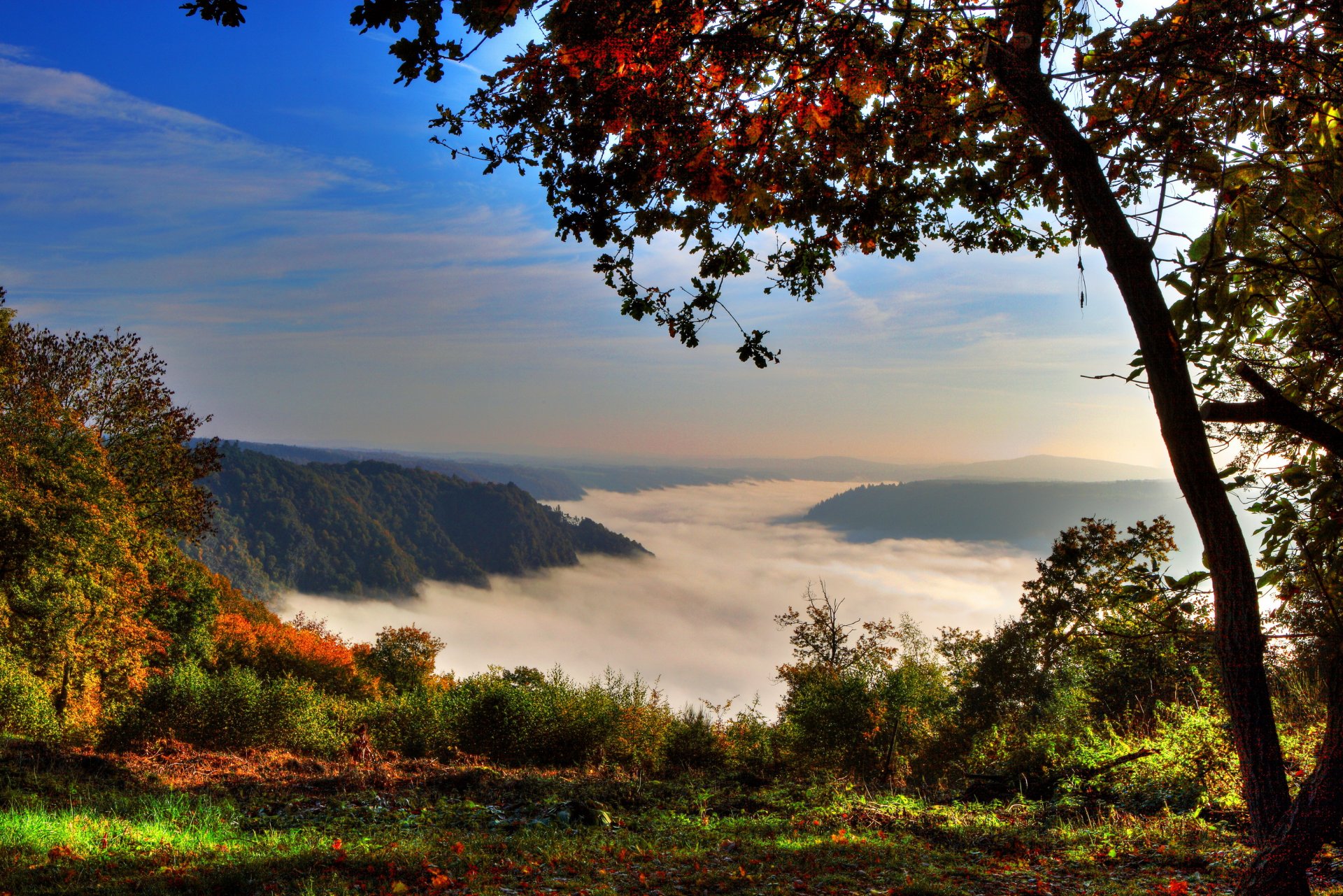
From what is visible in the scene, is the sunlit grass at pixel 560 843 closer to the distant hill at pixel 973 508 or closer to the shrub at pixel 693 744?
the shrub at pixel 693 744

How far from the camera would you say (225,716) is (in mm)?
15680

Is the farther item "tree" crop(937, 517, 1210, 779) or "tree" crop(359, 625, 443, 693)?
"tree" crop(359, 625, 443, 693)

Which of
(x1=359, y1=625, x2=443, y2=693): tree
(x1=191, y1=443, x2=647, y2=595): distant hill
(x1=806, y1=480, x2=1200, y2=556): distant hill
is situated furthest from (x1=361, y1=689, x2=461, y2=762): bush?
(x1=191, y1=443, x2=647, y2=595): distant hill

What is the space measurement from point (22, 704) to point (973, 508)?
425ft

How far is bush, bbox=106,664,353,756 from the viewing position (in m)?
15.5

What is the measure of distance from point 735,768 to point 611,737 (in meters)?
2.66

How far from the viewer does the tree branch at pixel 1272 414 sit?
134 inches

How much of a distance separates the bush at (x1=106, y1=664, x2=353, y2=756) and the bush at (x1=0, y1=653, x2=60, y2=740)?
1232 millimetres

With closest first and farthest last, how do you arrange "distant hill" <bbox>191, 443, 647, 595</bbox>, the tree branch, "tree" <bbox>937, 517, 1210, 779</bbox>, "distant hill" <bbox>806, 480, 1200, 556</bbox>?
1. the tree branch
2. "tree" <bbox>937, 517, 1210, 779</bbox>
3. "distant hill" <bbox>806, 480, 1200, 556</bbox>
4. "distant hill" <bbox>191, 443, 647, 595</bbox>

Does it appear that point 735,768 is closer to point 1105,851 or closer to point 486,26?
point 1105,851

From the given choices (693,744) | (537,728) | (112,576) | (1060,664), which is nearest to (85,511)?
(112,576)

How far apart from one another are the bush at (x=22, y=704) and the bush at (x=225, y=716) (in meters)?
1.23

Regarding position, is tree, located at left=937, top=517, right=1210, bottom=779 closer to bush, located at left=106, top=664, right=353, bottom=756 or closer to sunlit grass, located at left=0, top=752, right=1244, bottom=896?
sunlit grass, located at left=0, top=752, right=1244, bottom=896

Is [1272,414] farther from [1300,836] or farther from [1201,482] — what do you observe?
[1300,836]
